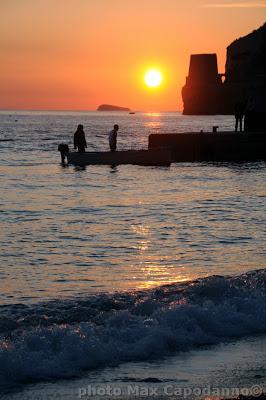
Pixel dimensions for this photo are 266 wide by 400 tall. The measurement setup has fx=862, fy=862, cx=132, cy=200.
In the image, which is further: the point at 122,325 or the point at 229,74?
the point at 229,74

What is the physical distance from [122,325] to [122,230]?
848cm

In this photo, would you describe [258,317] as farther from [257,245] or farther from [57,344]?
[257,245]

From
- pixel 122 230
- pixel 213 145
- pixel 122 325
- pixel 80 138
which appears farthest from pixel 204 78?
pixel 122 325

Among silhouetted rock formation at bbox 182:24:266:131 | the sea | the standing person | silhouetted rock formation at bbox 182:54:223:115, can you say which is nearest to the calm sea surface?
the sea

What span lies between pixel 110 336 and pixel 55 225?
960 cm

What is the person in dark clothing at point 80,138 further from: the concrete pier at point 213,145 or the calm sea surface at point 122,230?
the concrete pier at point 213,145

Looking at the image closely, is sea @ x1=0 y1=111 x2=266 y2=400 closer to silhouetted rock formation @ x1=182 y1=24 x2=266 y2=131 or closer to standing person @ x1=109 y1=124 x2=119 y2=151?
standing person @ x1=109 y1=124 x2=119 y2=151

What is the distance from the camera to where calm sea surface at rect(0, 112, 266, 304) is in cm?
1250

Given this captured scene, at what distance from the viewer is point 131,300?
10.7m

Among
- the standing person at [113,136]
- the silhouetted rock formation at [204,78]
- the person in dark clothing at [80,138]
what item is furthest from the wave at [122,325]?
the silhouetted rock formation at [204,78]

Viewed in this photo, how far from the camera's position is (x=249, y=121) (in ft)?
160

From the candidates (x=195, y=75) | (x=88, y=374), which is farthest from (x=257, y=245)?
(x=195, y=75)

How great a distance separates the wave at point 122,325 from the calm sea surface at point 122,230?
0.82 metres

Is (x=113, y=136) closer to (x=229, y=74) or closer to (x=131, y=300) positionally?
(x=131, y=300)
